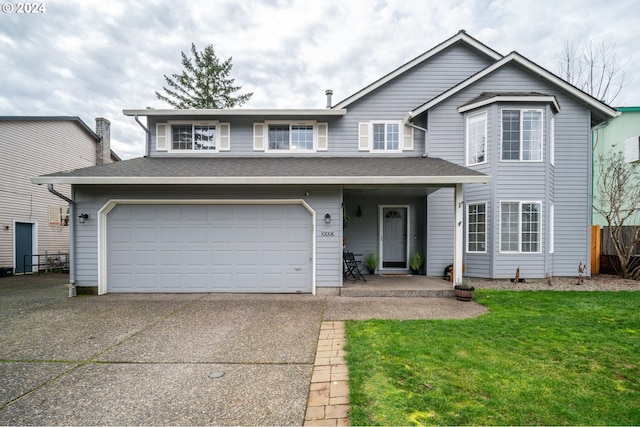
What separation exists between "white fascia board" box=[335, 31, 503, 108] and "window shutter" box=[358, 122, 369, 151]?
0.90 m

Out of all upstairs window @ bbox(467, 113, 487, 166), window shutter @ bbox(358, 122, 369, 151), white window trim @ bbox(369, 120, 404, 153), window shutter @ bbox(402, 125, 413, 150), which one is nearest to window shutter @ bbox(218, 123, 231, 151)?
window shutter @ bbox(358, 122, 369, 151)

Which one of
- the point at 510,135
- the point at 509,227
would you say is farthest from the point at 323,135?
the point at 509,227

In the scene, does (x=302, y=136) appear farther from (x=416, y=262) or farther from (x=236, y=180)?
(x=416, y=262)

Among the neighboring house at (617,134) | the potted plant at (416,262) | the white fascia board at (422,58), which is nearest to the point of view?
the potted plant at (416,262)

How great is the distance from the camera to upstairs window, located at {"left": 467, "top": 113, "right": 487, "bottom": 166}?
8445 mm

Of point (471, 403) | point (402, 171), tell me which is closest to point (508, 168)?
point (402, 171)

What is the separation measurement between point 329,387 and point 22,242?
49.2ft

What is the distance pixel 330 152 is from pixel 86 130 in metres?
13.1

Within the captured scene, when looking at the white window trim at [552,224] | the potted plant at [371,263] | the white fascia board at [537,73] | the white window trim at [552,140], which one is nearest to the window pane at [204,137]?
the potted plant at [371,263]

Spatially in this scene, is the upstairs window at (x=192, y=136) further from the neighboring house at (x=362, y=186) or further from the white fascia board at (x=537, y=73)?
the white fascia board at (x=537, y=73)

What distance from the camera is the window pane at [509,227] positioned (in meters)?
8.19

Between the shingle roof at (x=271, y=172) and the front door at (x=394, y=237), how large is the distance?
6.31ft

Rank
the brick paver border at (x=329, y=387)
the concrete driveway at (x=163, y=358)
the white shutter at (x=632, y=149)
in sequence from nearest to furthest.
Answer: the brick paver border at (x=329, y=387), the concrete driveway at (x=163, y=358), the white shutter at (x=632, y=149)

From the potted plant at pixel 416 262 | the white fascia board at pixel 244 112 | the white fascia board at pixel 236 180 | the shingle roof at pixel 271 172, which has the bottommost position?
the potted plant at pixel 416 262
